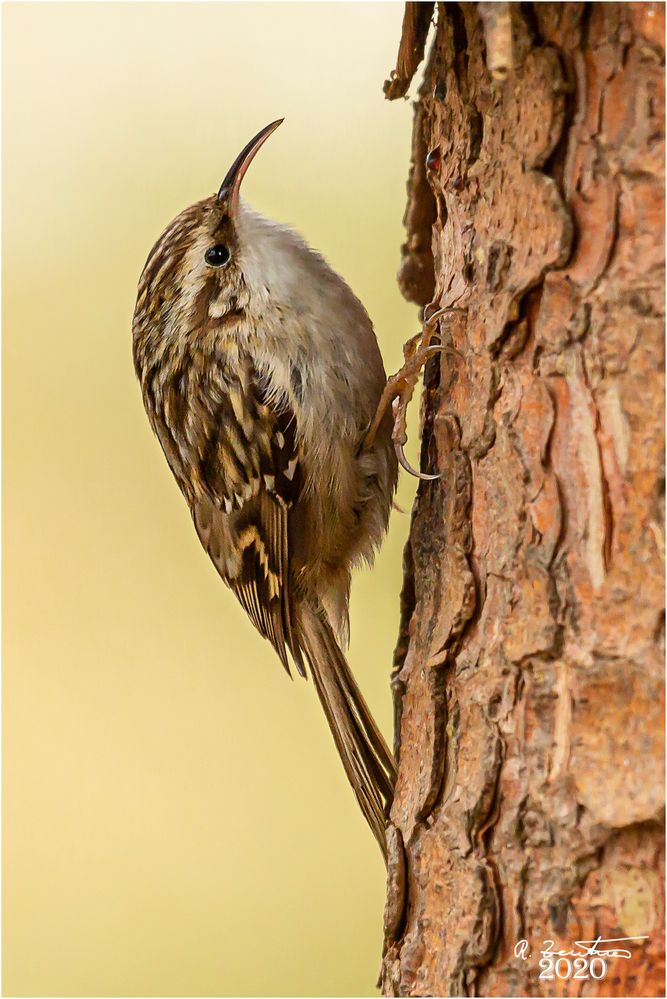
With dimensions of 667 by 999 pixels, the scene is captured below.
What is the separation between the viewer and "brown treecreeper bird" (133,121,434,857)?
1.83 m

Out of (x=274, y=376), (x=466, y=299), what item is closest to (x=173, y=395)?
(x=274, y=376)

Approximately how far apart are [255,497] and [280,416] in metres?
0.18

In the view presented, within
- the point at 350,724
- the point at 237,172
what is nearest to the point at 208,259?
the point at 237,172

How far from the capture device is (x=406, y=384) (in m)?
1.71

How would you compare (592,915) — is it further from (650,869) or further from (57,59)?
(57,59)

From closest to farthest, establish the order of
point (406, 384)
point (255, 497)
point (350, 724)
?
1. point (406, 384)
2. point (350, 724)
3. point (255, 497)

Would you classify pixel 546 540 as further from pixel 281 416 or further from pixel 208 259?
pixel 208 259

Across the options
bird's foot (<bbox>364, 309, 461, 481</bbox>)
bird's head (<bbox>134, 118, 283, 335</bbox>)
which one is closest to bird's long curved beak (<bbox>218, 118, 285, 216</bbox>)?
bird's head (<bbox>134, 118, 283, 335</bbox>)

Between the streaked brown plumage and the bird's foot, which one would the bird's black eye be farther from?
the bird's foot

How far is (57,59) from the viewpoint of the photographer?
311 cm

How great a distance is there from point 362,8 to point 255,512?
1.41 metres
